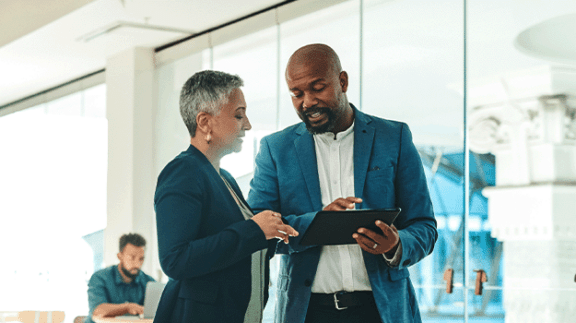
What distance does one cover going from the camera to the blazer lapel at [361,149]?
2.09 metres

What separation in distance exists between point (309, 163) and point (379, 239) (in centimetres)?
38

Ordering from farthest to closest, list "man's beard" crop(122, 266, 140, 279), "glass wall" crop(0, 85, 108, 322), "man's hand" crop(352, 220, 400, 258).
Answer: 1. "glass wall" crop(0, 85, 108, 322)
2. "man's beard" crop(122, 266, 140, 279)
3. "man's hand" crop(352, 220, 400, 258)

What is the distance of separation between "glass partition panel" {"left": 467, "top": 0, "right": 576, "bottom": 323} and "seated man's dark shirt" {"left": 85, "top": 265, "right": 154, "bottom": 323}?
9.18 feet

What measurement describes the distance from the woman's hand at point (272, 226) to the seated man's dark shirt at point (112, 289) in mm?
4172

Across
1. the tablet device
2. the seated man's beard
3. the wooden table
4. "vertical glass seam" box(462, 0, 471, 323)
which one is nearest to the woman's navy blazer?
the tablet device

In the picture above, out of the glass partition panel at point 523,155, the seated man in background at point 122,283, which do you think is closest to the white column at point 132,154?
the seated man in background at point 122,283

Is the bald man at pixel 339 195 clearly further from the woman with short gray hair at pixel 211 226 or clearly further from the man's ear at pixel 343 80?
the woman with short gray hair at pixel 211 226

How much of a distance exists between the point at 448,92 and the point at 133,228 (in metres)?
4.87

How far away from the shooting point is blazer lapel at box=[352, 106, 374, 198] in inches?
82.1

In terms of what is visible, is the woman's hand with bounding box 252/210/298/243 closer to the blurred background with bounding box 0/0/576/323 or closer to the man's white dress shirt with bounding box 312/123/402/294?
the man's white dress shirt with bounding box 312/123/402/294

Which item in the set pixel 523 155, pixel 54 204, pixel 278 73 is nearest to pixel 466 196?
pixel 523 155

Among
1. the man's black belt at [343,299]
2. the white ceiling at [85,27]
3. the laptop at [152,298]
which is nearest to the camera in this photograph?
the man's black belt at [343,299]

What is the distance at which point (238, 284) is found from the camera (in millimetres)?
1803

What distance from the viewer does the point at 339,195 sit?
2141 mm
